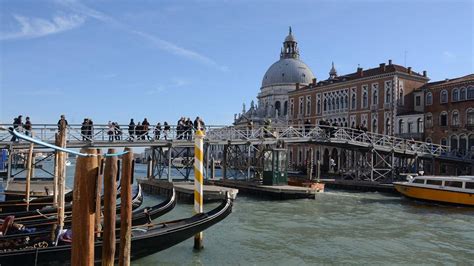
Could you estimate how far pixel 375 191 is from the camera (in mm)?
24828

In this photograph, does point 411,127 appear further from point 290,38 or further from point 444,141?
point 290,38

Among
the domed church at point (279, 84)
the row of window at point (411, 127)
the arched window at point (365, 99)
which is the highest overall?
the domed church at point (279, 84)

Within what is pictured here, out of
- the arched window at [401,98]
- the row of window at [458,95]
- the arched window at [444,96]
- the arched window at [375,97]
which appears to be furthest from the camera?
the arched window at [375,97]

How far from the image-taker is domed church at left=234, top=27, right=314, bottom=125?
6456 cm

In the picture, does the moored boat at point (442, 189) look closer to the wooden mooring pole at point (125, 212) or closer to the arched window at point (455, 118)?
the arched window at point (455, 118)

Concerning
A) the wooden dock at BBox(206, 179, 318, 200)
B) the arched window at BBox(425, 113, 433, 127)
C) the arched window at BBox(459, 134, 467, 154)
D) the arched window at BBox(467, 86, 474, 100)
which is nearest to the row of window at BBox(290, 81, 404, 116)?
the arched window at BBox(425, 113, 433, 127)

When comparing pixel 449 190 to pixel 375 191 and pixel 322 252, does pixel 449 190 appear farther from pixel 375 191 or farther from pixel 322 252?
pixel 322 252

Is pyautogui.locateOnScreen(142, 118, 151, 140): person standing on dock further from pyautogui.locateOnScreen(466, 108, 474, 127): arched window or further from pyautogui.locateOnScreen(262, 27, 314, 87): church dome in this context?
pyautogui.locateOnScreen(262, 27, 314, 87): church dome

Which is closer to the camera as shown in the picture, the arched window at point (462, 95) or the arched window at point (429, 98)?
the arched window at point (462, 95)

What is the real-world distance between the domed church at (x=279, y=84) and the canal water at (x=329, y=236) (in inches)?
1789

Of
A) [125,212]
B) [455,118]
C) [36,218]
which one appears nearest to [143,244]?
[125,212]

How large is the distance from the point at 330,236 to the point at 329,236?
2 cm

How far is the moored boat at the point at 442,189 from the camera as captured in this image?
720 inches

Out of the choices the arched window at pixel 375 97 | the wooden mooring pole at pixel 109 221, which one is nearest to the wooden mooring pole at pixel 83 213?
the wooden mooring pole at pixel 109 221
